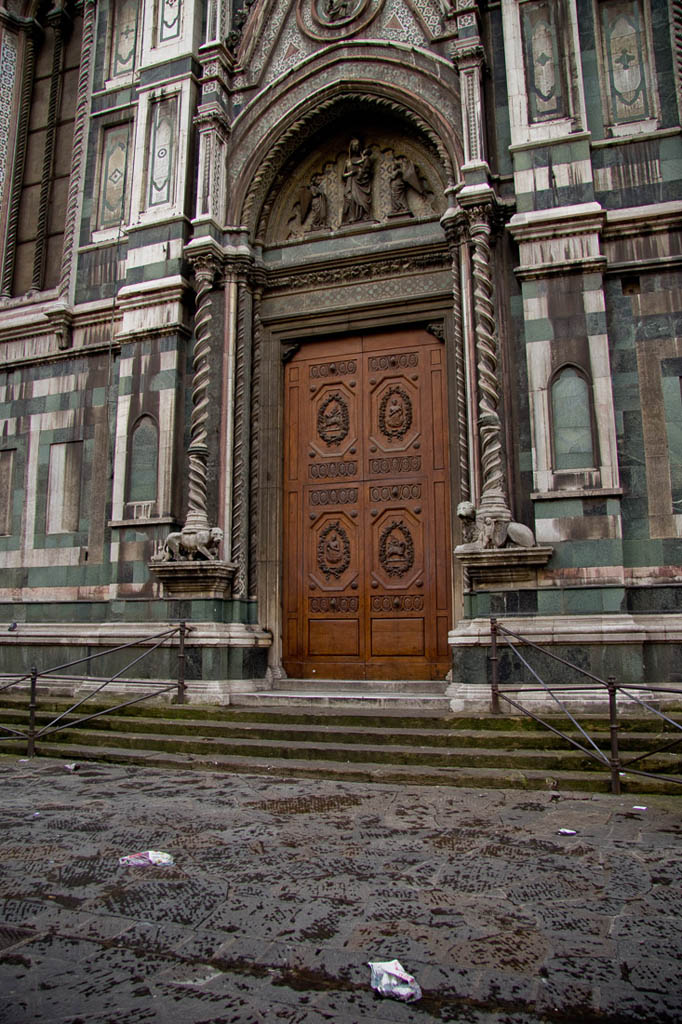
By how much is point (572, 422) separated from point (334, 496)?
3.37 m

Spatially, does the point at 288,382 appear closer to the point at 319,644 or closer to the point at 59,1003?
the point at 319,644

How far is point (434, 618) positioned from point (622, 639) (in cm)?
255

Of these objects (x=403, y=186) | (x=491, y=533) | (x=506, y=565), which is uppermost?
(x=403, y=186)

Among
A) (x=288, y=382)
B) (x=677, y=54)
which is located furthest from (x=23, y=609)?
(x=677, y=54)

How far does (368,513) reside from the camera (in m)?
10.3

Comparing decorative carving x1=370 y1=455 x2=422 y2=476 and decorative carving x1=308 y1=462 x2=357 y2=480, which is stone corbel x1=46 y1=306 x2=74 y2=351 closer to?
decorative carving x1=308 y1=462 x2=357 y2=480

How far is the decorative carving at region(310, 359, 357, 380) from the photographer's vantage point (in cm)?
1080

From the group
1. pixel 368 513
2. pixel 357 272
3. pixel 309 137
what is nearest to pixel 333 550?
pixel 368 513

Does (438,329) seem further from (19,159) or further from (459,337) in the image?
(19,159)

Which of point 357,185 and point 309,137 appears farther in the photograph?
point 309,137

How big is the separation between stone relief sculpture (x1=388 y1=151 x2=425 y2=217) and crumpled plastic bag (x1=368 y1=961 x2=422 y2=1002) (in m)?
9.66

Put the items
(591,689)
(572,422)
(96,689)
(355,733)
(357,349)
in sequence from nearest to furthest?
(591,689)
(355,733)
(572,422)
(96,689)
(357,349)

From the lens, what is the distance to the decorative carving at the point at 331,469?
10.5m

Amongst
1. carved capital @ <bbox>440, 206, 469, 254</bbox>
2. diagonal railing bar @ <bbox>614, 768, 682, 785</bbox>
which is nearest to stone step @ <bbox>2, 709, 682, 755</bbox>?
diagonal railing bar @ <bbox>614, 768, 682, 785</bbox>
